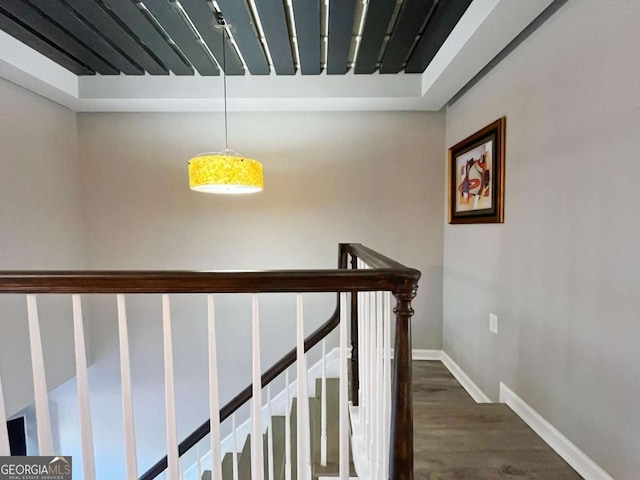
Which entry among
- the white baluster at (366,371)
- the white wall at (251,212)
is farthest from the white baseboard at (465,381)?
the white baluster at (366,371)

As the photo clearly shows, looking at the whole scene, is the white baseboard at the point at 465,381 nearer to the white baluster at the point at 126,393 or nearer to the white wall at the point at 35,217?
the white baluster at the point at 126,393

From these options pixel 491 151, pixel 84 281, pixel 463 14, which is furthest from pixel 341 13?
pixel 84 281

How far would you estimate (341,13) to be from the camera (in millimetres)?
2008

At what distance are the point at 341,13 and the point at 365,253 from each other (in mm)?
1576

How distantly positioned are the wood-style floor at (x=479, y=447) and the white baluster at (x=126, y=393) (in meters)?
1.17

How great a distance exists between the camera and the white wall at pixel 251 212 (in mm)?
3156

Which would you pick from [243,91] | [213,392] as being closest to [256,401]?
[213,392]

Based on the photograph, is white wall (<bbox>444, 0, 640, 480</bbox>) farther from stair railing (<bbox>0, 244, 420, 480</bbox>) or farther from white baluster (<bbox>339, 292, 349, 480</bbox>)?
white baluster (<bbox>339, 292, 349, 480</bbox>)

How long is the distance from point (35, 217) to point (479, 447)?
12.2 feet

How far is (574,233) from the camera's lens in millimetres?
1505

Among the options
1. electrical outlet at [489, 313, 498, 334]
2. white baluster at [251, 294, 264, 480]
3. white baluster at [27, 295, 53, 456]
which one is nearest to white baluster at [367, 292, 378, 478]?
white baluster at [251, 294, 264, 480]

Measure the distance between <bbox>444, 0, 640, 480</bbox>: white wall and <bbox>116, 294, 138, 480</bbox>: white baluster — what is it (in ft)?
5.96

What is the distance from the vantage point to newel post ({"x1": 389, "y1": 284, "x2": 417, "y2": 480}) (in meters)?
0.98

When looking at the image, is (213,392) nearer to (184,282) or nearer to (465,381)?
(184,282)
